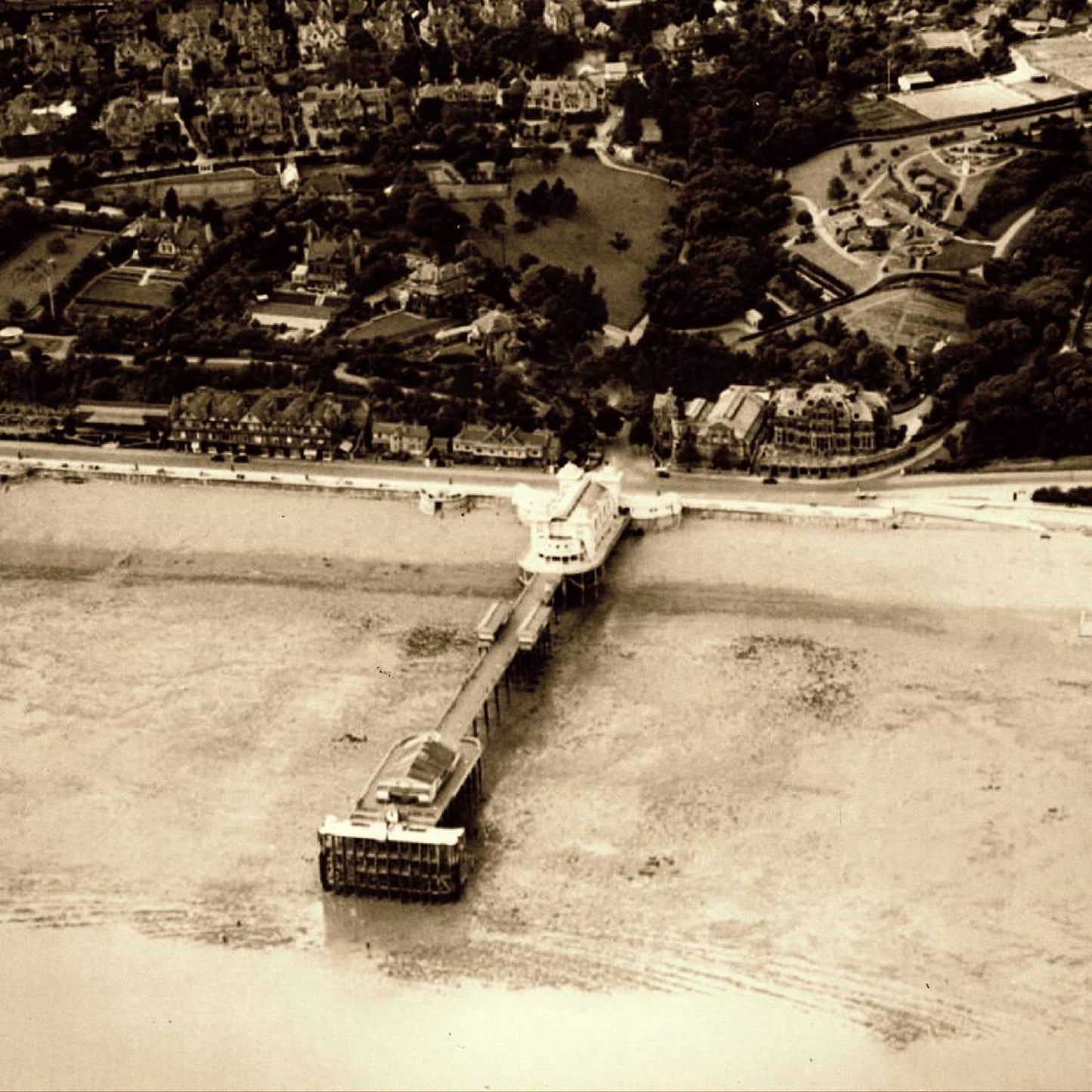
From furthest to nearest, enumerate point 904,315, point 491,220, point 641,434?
point 491,220 < point 904,315 < point 641,434

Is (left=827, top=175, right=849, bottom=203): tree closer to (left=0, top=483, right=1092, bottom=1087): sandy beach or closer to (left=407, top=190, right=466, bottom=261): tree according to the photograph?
(left=407, top=190, right=466, bottom=261): tree

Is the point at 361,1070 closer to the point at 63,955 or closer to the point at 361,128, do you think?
the point at 63,955

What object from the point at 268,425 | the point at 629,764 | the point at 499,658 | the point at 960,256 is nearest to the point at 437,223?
the point at 268,425

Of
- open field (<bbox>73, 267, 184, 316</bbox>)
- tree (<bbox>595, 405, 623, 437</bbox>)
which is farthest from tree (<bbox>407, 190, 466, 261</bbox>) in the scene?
tree (<bbox>595, 405, 623, 437</bbox>)

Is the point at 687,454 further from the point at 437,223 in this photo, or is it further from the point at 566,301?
the point at 437,223

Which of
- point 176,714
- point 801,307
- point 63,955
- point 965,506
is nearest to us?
point 63,955

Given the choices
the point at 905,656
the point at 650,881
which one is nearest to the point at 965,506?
the point at 905,656

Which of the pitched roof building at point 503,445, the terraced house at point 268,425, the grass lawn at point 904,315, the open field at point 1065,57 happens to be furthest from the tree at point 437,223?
the open field at point 1065,57

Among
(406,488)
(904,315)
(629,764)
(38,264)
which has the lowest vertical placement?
(38,264)
